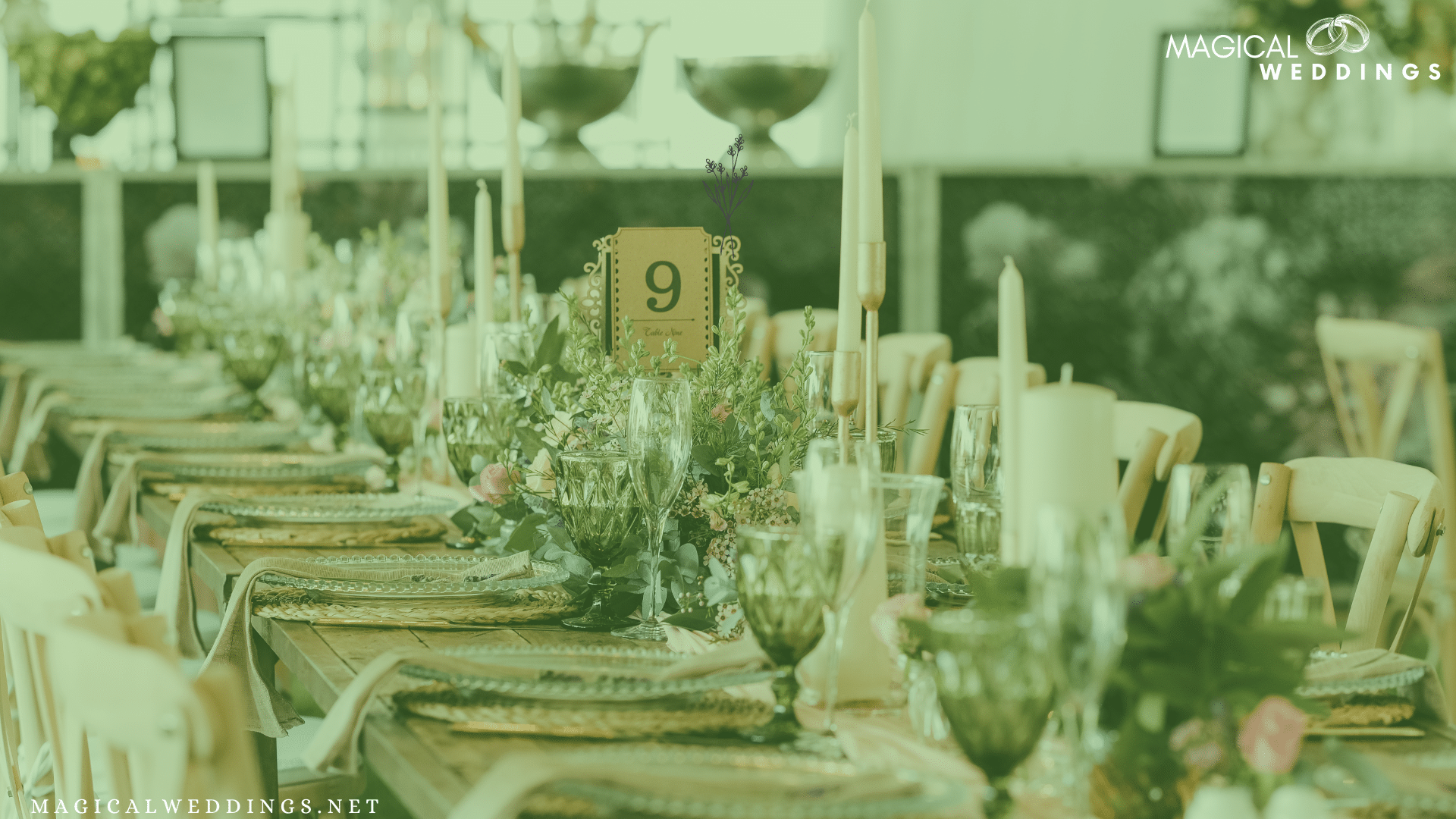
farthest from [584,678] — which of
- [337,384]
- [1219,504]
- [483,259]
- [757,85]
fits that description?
[757,85]

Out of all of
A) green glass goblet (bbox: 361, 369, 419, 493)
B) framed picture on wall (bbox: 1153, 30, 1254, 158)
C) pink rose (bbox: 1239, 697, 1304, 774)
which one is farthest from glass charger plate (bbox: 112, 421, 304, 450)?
framed picture on wall (bbox: 1153, 30, 1254, 158)

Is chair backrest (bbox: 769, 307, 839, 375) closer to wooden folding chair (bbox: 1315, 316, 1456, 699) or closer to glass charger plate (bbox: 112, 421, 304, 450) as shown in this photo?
wooden folding chair (bbox: 1315, 316, 1456, 699)

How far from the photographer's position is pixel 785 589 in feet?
3.43

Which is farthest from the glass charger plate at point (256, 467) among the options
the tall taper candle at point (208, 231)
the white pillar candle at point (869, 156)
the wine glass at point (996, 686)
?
the tall taper candle at point (208, 231)

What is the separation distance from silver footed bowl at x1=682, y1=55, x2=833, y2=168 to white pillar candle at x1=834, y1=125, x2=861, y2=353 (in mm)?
2235

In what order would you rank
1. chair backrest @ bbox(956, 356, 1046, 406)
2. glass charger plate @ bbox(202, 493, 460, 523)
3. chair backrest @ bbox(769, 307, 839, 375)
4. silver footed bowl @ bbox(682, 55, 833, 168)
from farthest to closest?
chair backrest @ bbox(769, 307, 839, 375) → silver footed bowl @ bbox(682, 55, 833, 168) → chair backrest @ bbox(956, 356, 1046, 406) → glass charger plate @ bbox(202, 493, 460, 523)

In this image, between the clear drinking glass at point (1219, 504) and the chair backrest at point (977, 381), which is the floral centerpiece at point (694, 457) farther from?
the chair backrest at point (977, 381)

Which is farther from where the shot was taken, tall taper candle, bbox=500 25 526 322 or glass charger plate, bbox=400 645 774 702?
tall taper candle, bbox=500 25 526 322

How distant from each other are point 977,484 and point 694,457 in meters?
0.27

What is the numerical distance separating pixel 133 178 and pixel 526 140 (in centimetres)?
385

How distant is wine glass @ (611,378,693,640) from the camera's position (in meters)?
1.30

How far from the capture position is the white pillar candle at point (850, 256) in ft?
4.46

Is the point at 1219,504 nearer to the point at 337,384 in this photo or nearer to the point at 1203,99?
the point at 337,384

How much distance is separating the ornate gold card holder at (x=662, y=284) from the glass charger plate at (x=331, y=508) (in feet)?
1.37
